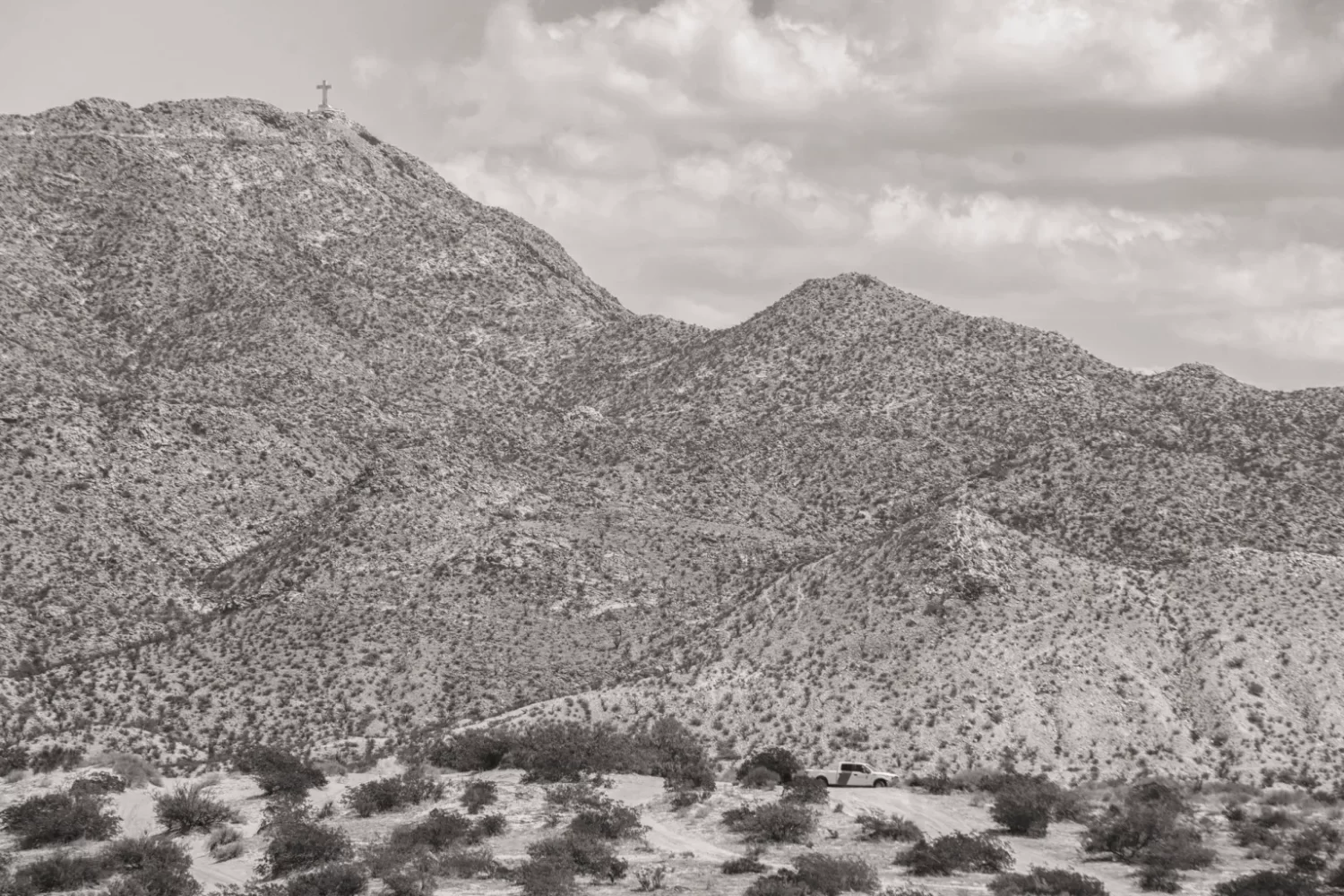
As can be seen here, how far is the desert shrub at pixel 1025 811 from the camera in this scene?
146 ft

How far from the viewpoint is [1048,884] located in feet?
119

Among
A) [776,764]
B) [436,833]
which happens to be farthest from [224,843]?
[776,764]

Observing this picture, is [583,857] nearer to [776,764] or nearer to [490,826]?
[490,826]

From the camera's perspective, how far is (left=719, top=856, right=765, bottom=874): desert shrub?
126ft

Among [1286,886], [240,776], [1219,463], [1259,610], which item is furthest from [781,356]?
[1286,886]

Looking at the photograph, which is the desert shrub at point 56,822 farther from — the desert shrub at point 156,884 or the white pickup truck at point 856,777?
the white pickup truck at point 856,777

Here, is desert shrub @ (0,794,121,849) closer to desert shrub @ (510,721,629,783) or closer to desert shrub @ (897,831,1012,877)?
desert shrub @ (510,721,629,783)

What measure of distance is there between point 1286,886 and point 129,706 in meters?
50.5

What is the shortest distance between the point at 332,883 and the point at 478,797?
1084 cm

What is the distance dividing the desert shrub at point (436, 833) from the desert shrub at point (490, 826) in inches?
10.2

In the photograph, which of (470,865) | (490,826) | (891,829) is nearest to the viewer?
(470,865)

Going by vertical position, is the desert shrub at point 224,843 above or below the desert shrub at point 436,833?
below

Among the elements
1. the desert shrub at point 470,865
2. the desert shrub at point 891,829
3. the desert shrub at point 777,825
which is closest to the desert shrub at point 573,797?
the desert shrub at point 777,825

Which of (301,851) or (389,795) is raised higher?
(389,795)
